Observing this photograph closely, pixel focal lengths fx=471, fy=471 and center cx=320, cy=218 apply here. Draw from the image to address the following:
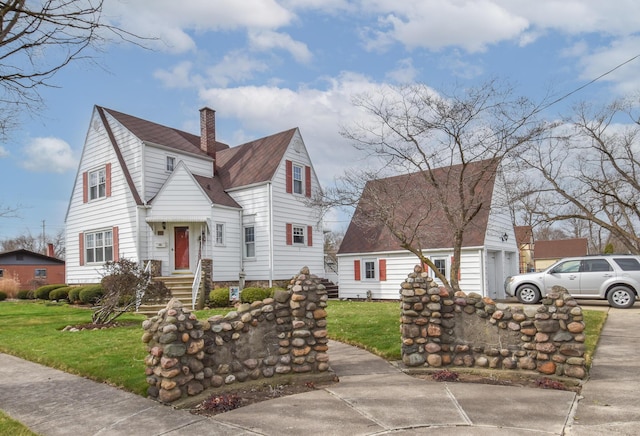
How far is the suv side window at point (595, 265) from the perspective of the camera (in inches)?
599

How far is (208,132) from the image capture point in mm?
22812

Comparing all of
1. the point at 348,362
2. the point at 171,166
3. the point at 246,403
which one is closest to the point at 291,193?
the point at 171,166

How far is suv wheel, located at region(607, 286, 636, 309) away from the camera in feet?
48.6

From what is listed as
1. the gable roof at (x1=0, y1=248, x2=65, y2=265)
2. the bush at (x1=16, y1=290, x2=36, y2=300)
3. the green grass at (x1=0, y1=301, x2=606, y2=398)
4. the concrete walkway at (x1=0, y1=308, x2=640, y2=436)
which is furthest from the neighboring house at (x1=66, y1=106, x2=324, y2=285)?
the gable roof at (x1=0, y1=248, x2=65, y2=265)

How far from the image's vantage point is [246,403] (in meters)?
5.44

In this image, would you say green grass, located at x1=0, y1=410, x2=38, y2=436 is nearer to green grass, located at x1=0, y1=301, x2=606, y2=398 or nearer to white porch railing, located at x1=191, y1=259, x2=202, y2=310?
green grass, located at x1=0, y1=301, x2=606, y2=398

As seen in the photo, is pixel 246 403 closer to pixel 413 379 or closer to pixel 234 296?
pixel 413 379

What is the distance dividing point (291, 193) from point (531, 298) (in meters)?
10.5

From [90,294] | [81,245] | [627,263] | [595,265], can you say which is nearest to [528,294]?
[595,265]

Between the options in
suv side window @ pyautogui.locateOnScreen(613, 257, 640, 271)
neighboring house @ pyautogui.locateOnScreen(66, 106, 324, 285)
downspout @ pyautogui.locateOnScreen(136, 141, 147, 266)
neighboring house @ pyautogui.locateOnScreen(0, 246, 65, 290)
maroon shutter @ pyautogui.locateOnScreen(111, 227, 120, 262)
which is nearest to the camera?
suv side window @ pyautogui.locateOnScreen(613, 257, 640, 271)

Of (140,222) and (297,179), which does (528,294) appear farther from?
(140,222)

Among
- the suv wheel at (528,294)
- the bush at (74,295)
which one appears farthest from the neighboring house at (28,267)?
the suv wheel at (528,294)

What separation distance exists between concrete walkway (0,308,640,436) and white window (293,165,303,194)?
1513 cm

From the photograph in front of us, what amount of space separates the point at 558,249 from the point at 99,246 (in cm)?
4293
